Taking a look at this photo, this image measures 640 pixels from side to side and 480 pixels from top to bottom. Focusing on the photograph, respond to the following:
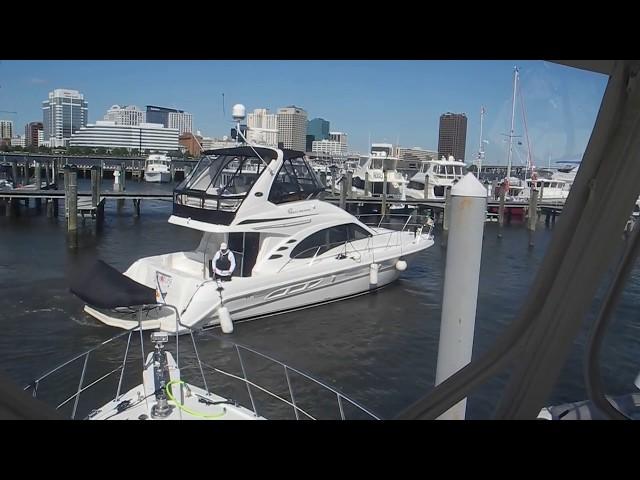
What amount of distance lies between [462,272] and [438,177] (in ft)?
92.9

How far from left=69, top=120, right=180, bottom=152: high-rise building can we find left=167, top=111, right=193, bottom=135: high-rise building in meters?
9.01

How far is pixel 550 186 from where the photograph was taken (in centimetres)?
3388

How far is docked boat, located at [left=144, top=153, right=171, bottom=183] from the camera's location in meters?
49.9

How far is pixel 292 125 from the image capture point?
3928 cm

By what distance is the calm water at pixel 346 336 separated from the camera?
299 inches

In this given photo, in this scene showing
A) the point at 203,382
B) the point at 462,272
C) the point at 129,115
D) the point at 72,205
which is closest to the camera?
the point at 462,272

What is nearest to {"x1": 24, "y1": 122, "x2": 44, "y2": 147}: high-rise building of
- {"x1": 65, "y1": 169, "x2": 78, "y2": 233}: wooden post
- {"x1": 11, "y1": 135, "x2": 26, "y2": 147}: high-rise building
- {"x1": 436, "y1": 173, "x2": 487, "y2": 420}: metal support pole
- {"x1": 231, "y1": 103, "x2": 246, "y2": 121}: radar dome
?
{"x1": 11, "y1": 135, "x2": 26, "y2": 147}: high-rise building

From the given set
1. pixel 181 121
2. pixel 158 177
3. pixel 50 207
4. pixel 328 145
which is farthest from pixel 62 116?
pixel 50 207

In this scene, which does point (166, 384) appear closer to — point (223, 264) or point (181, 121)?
point (223, 264)

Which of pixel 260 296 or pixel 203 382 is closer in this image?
pixel 203 382

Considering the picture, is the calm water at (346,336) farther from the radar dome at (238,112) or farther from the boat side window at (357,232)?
the radar dome at (238,112)

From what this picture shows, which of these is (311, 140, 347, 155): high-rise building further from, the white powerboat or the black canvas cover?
the black canvas cover
